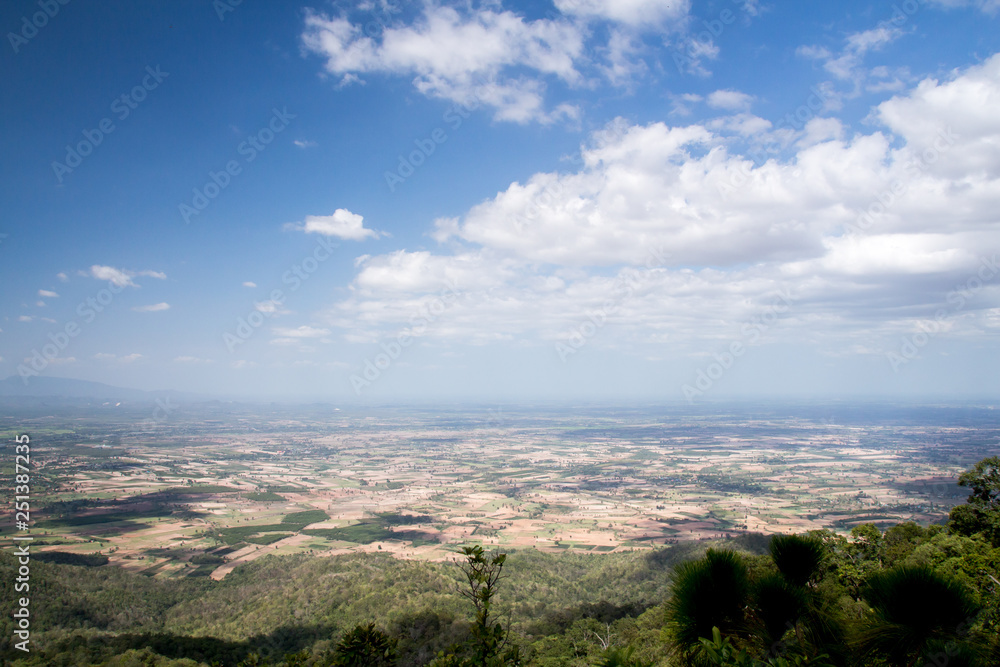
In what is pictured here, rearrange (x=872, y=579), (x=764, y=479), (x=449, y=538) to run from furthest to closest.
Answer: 1. (x=764, y=479)
2. (x=449, y=538)
3. (x=872, y=579)

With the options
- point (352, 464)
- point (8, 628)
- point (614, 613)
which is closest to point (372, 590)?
point (614, 613)

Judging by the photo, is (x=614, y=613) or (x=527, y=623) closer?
(x=614, y=613)

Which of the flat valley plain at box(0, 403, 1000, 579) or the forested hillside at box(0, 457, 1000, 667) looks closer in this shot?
the forested hillside at box(0, 457, 1000, 667)

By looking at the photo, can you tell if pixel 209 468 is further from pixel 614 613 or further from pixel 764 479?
pixel 764 479

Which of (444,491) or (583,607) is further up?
(583,607)
